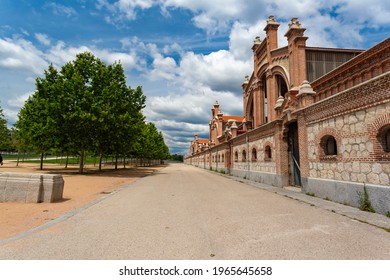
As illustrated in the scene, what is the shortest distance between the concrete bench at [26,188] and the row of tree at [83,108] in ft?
35.3

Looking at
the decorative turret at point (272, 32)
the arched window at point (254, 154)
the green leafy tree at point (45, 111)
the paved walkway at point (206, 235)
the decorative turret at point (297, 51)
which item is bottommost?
the paved walkway at point (206, 235)

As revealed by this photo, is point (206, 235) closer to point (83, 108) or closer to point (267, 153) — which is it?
point (267, 153)

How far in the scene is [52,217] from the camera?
259 inches

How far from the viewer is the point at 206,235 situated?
16.4ft

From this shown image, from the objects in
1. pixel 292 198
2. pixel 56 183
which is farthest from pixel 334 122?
pixel 56 183

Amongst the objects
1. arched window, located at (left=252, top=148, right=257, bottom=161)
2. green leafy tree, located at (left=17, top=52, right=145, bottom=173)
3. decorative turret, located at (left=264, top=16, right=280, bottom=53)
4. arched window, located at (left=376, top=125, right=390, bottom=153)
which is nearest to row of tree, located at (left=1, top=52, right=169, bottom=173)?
green leafy tree, located at (left=17, top=52, right=145, bottom=173)

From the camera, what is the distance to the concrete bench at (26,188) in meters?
8.46

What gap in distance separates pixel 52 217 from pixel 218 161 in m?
30.6

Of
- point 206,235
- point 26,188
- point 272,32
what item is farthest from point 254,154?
point 206,235

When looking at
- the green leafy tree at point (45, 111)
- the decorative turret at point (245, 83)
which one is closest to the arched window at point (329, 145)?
the green leafy tree at point (45, 111)

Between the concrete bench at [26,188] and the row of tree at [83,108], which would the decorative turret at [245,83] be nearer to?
the row of tree at [83,108]

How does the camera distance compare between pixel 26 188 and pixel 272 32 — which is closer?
pixel 26 188

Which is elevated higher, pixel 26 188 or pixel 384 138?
pixel 384 138

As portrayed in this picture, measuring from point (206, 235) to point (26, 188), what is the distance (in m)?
6.85
